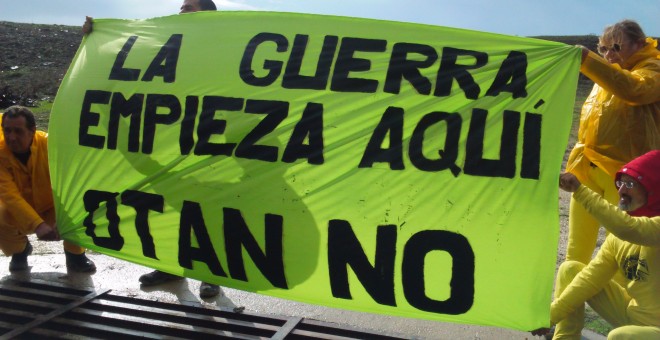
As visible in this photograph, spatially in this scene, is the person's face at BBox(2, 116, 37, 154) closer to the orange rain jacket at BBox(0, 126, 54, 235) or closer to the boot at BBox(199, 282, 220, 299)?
the orange rain jacket at BBox(0, 126, 54, 235)

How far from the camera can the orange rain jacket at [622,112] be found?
2.97 metres

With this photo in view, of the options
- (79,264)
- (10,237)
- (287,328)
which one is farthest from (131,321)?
(10,237)

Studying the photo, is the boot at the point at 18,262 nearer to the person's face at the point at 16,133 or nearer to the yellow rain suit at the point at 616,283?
the person's face at the point at 16,133

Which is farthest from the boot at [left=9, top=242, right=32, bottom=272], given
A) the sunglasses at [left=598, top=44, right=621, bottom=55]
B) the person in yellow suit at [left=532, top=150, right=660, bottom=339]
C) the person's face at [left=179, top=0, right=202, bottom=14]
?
the sunglasses at [left=598, top=44, right=621, bottom=55]

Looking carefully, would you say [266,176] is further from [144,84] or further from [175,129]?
[144,84]

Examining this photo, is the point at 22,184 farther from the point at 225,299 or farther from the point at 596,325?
the point at 596,325

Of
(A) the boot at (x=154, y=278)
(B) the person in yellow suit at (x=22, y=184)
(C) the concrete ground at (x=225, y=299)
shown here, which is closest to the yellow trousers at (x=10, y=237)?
(B) the person in yellow suit at (x=22, y=184)

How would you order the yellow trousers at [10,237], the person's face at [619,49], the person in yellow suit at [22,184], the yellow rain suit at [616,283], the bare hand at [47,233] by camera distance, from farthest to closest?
the yellow trousers at [10,237] < the person in yellow suit at [22,184] < the bare hand at [47,233] < the person's face at [619,49] < the yellow rain suit at [616,283]

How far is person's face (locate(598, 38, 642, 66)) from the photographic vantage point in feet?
10.3

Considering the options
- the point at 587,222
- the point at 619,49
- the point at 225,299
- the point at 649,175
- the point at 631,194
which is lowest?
the point at 225,299

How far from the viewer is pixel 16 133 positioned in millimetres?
4078

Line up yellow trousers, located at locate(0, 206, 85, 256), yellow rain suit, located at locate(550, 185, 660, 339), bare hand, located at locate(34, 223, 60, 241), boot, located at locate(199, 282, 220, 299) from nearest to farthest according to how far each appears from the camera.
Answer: yellow rain suit, located at locate(550, 185, 660, 339)
bare hand, located at locate(34, 223, 60, 241)
boot, located at locate(199, 282, 220, 299)
yellow trousers, located at locate(0, 206, 85, 256)

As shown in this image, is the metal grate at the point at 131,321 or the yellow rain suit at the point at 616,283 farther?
the metal grate at the point at 131,321

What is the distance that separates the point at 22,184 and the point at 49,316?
3.70 ft
